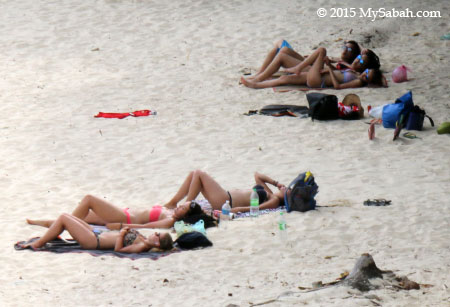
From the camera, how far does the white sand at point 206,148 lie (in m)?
7.30

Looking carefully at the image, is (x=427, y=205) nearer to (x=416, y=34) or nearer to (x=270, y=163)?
(x=270, y=163)

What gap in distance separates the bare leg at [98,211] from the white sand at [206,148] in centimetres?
42

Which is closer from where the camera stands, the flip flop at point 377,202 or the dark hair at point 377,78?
the flip flop at point 377,202

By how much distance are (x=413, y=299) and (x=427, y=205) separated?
2.74 meters

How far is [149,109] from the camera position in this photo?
13.3 metres

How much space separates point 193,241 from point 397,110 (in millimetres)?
4662

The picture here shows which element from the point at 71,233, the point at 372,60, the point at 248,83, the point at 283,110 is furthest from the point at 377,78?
the point at 71,233

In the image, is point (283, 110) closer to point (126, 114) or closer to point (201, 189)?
point (126, 114)

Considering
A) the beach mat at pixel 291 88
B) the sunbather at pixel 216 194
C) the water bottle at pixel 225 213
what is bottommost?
the water bottle at pixel 225 213

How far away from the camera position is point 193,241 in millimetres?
8180

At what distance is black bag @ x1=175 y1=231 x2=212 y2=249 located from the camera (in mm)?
8180

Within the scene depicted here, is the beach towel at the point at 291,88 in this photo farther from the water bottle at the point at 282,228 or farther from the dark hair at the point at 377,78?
the water bottle at the point at 282,228

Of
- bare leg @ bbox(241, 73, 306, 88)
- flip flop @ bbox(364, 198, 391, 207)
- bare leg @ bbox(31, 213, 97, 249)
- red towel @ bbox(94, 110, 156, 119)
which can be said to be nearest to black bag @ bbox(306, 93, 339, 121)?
bare leg @ bbox(241, 73, 306, 88)

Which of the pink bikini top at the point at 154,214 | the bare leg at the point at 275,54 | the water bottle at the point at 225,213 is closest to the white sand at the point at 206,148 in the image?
the water bottle at the point at 225,213
